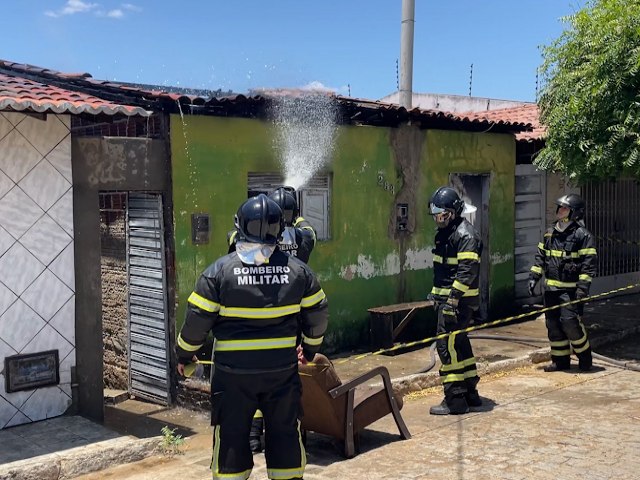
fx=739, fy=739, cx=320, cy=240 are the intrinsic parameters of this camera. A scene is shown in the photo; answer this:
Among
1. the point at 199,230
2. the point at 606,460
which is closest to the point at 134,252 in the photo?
the point at 199,230

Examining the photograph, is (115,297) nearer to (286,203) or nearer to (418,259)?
(286,203)

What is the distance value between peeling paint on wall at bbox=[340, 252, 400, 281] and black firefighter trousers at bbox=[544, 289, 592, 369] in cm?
250

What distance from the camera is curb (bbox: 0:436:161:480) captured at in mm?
5234

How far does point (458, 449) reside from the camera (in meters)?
5.84

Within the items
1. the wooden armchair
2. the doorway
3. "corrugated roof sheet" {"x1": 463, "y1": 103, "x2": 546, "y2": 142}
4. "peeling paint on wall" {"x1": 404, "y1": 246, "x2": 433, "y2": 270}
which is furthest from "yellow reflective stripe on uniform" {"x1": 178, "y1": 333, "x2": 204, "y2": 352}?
"corrugated roof sheet" {"x1": 463, "y1": 103, "x2": 546, "y2": 142}

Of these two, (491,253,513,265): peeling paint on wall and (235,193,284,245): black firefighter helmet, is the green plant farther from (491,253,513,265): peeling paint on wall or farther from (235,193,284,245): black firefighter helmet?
(491,253,513,265): peeling paint on wall

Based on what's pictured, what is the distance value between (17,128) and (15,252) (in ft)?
3.51

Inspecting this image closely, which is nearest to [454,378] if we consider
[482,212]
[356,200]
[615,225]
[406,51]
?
[356,200]

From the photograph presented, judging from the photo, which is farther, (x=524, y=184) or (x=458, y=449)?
(x=524, y=184)

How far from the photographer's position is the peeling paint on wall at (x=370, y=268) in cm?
1003

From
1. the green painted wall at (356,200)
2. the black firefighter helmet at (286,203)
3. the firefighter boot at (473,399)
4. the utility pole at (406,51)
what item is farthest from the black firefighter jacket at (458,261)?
the utility pole at (406,51)

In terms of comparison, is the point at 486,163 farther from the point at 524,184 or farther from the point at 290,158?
the point at 290,158

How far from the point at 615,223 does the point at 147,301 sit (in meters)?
9.66

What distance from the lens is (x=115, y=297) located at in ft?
30.4
